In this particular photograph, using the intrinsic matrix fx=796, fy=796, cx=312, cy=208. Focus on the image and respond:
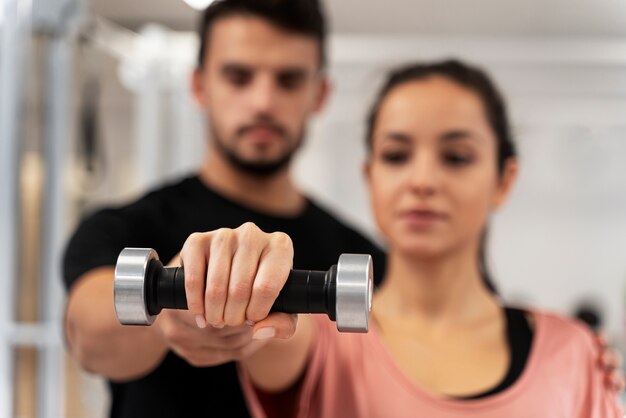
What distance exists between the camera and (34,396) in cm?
59

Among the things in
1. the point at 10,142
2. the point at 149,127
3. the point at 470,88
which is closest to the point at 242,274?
the point at 470,88

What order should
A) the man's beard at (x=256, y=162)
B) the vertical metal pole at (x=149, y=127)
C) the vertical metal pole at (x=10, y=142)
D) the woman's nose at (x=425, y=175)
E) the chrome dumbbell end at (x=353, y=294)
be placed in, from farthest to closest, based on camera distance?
the vertical metal pole at (x=149, y=127), the vertical metal pole at (x=10, y=142), the man's beard at (x=256, y=162), the woman's nose at (x=425, y=175), the chrome dumbbell end at (x=353, y=294)

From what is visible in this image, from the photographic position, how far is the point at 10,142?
1.78ft

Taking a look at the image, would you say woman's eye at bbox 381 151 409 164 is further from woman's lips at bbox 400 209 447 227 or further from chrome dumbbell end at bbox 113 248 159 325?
chrome dumbbell end at bbox 113 248 159 325

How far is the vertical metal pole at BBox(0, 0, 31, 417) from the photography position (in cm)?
54

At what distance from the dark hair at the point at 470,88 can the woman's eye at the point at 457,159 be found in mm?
53

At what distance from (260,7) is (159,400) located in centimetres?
24

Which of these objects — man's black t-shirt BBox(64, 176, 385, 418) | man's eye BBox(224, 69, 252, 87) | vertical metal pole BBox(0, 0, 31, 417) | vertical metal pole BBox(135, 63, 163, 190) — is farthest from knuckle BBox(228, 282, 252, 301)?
vertical metal pole BBox(135, 63, 163, 190)

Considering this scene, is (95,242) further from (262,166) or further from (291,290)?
(291,290)

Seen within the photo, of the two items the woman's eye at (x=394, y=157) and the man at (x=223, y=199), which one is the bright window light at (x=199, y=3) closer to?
the man at (x=223, y=199)

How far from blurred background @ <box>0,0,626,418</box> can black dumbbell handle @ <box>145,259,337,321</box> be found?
0.21m

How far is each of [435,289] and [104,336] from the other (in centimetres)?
17

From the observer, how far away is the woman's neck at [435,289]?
14.8 inches

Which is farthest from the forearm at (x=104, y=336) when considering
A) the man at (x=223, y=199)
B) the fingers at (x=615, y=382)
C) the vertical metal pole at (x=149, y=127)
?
the vertical metal pole at (x=149, y=127)
